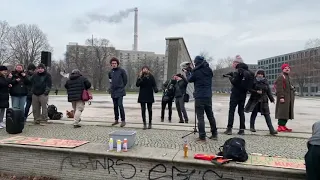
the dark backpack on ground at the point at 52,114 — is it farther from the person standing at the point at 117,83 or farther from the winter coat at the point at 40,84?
the person standing at the point at 117,83

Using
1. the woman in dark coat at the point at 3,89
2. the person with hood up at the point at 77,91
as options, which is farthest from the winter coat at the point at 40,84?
the person with hood up at the point at 77,91

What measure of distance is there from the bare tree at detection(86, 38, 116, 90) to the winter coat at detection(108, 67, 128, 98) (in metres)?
66.9

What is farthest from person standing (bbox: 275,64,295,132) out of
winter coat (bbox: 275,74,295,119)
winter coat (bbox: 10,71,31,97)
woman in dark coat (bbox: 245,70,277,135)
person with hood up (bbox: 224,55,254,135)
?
winter coat (bbox: 10,71,31,97)

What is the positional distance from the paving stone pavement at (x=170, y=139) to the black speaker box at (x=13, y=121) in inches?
6.4

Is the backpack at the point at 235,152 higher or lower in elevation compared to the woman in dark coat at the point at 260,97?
lower

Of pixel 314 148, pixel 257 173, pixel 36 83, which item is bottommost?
pixel 257 173

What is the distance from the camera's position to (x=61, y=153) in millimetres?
5414

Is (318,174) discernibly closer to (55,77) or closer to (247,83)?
(247,83)

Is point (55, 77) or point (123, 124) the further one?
point (55, 77)

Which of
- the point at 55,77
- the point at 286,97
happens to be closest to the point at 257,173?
the point at 286,97

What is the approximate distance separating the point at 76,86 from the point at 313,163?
666 cm

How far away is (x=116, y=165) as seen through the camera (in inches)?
202

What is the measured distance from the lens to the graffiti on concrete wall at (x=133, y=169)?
15.4 ft

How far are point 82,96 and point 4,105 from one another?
227cm
